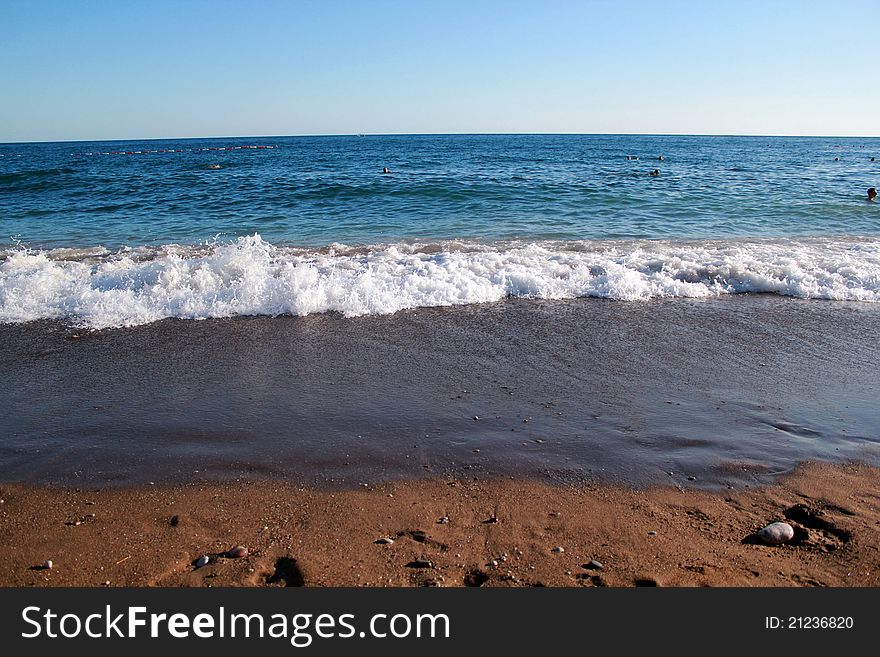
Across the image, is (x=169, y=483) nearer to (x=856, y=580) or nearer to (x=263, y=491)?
(x=263, y=491)

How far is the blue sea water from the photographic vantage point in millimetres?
7499

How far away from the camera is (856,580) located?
275 cm

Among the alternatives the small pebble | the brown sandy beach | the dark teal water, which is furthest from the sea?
the small pebble

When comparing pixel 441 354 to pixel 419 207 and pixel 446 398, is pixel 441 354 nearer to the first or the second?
pixel 446 398

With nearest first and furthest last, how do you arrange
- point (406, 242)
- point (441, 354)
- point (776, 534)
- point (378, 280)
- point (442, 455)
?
point (776, 534)
point (442, 455)
point (441, 354)
point (378, 280)
point (406, 242)

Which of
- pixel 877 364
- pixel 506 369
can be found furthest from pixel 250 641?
pixel 877 364

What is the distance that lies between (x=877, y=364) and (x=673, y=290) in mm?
2800

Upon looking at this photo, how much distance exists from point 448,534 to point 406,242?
8.74 meters

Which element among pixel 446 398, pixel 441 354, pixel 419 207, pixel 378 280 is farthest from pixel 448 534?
pixel 419 207

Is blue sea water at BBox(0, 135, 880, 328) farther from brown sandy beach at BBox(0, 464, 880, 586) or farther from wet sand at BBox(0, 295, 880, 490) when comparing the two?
brown sandy beach at BBox(0, 464, 880, 586)

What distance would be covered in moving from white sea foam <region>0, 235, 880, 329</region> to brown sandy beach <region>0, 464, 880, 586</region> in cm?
386

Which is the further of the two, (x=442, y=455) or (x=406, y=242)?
(x=406, y=242)

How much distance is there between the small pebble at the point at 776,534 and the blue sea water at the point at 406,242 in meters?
4.87

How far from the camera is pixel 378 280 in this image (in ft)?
26.0
